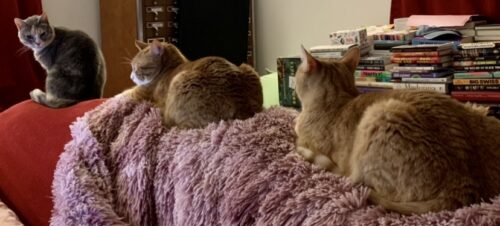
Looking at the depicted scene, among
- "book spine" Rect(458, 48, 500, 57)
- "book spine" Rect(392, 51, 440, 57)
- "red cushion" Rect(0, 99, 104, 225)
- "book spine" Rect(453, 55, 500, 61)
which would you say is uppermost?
"book spine" Rect(458, 48, 500, 57)

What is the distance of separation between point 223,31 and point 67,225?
6.61ft

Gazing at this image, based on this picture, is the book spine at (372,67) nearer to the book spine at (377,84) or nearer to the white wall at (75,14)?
the book spine at (377,84)

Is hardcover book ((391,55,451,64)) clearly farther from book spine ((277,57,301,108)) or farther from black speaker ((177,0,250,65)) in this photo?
black speaker ((177,0,250,65))

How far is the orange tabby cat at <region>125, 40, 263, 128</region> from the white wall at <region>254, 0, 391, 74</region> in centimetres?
155

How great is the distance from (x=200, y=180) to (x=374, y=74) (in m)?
1.30

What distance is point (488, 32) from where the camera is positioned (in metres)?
2.23

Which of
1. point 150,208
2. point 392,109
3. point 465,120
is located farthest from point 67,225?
point 465,120

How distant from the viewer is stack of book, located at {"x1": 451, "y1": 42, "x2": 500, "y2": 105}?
2.07 metres

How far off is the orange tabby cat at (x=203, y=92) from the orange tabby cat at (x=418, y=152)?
0.37 metres

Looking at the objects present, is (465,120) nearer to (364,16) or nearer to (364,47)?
(364,47)

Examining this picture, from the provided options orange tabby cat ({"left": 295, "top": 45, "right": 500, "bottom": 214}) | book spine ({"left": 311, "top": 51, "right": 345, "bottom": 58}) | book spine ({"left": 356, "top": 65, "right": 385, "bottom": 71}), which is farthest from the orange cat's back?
book spine ({"left": 356, "top": 65, "right": 385, "bottom": 71})

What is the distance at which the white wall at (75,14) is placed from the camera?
2.89 m

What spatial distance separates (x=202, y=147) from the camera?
134 centimetres

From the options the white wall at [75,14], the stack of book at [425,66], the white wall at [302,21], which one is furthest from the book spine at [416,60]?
the white wall at [75,14]
